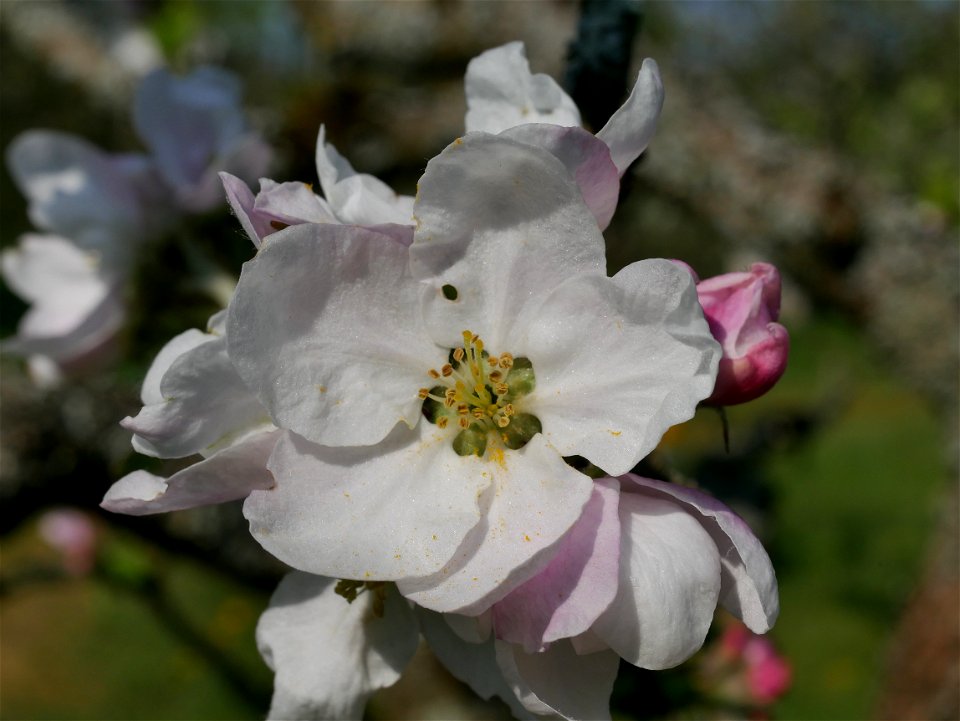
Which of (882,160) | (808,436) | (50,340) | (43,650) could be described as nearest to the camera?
(50,340)

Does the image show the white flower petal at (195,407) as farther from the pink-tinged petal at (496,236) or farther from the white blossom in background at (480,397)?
the pink-tinged petal at (496,236)

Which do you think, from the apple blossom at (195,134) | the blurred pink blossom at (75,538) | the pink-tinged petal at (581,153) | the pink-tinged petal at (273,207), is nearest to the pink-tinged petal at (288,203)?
the pink-tinged petal at (273,207)

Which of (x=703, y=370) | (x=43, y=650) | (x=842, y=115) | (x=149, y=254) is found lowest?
(x=842, y=115)

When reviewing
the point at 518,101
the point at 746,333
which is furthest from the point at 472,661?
the point at 518,101

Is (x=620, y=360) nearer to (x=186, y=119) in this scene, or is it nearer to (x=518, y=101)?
(x=518, y=101)

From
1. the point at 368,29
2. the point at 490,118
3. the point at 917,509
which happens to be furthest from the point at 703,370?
the point at 917,509

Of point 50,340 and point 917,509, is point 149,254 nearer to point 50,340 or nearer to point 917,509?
point 50,340
